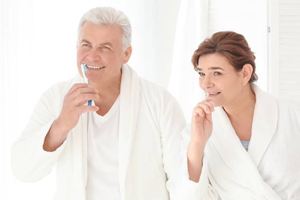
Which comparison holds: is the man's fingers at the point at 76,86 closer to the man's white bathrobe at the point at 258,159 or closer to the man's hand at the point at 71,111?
the man's hand at the point at 71,111

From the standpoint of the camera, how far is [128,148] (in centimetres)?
172

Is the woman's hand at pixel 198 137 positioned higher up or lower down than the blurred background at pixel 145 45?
lower down

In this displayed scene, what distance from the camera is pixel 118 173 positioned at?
5.61ft

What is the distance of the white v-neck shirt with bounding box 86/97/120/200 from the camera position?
1.73 m

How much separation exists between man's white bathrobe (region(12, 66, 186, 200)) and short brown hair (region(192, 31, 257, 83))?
0.25m

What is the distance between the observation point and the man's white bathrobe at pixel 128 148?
5.56ft

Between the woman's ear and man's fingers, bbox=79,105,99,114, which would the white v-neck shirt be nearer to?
man's fingers, bbox=79,105,99,114

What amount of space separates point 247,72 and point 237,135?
0.22m

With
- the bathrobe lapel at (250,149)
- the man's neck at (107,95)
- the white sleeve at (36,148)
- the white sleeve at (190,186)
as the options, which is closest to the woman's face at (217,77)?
the bathrobe lapel at (250,149)

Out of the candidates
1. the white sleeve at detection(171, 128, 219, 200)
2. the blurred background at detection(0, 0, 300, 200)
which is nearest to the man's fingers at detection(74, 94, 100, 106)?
the white sleeve at detection(171, 128, 219, 200)

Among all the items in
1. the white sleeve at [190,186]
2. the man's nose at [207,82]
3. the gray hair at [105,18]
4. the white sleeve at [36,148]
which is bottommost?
the white sleeve at [190,186]

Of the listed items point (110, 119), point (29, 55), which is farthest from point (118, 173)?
point (29, 55)

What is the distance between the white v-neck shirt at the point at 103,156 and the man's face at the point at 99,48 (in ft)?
0.51

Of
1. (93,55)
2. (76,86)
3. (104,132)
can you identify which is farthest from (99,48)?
(104,132)
